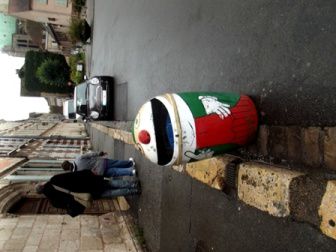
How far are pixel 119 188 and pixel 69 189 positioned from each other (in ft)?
3.67

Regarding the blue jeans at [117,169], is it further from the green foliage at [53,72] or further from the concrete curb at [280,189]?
the green foliage at [53,72]

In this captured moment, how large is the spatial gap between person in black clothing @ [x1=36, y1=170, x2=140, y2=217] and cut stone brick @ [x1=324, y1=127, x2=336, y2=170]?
5.88 metres

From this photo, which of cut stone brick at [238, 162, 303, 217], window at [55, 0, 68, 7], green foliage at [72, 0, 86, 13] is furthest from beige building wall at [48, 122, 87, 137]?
cut stone brick at [238, 162, 303, 217]

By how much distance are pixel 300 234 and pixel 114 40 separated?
10211mm

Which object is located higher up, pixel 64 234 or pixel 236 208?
pixel 236 208

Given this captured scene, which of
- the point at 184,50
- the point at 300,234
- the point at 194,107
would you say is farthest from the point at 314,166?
the point at 184,50

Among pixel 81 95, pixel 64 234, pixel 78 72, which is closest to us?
pixel 64 234

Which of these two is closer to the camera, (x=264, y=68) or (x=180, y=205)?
(x=264, y=68)

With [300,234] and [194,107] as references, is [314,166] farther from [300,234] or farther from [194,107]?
[194,107]

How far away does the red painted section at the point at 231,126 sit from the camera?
3215 millimetres

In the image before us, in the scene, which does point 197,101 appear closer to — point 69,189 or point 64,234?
point 69,189

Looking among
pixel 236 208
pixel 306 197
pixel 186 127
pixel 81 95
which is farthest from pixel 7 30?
pixel 306 197

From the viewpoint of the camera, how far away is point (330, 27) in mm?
2990

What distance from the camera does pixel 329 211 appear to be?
8.30ft
